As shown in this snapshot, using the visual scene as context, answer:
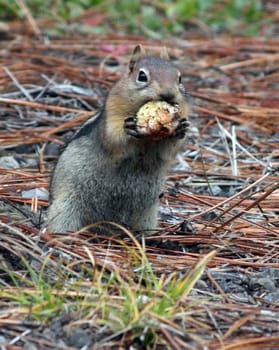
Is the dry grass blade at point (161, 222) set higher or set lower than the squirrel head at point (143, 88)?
lower

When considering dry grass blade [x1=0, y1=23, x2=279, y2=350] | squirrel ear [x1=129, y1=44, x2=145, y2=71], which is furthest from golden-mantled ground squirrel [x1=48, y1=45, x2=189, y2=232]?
dry grass blade [x1=0, y1=23, x2=279, y2=350]

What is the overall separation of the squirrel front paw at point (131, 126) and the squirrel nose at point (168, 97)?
0.73 feet

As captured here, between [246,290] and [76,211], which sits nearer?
[246,290]

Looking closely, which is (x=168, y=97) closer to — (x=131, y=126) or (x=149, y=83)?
(x=149, y=83)

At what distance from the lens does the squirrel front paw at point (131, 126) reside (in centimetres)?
442

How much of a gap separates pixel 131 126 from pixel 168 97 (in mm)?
301

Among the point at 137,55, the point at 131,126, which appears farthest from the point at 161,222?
the point at 137,55

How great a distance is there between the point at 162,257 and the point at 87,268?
2.41 ft

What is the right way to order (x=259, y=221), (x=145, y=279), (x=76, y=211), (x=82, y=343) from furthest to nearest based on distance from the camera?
1. (x=259, y=221)
2. (x=76, y=211)
3. (x=145, y=279)
4. (x=82, y=343)

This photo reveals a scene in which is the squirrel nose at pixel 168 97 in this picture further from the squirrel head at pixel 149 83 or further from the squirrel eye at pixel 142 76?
the squirrel eye at pixel 142 76

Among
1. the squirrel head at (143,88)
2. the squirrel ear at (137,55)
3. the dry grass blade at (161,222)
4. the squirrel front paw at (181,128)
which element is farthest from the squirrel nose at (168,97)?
the dry grass blade at (161,222)

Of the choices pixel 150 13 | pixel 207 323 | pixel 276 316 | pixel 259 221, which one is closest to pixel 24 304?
pixel 207 323

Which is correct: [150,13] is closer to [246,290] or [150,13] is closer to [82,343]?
[246,290]

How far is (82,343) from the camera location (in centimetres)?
334
